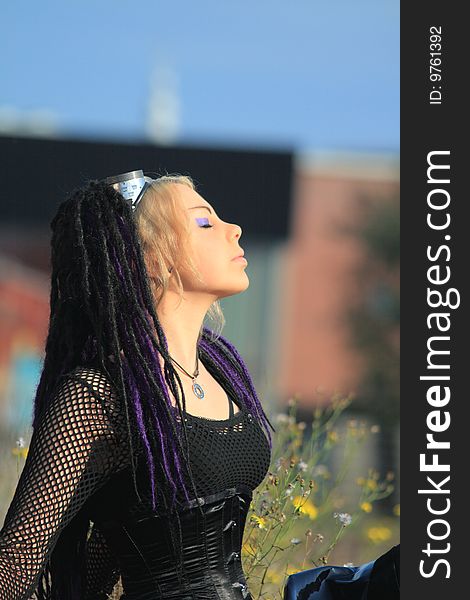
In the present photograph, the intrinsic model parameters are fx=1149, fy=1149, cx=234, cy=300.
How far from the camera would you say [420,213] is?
2.63 meters

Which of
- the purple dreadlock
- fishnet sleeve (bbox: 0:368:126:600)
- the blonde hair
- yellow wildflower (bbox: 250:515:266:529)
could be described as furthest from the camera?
yellow wildflower (bbox: 250:515:266:529)

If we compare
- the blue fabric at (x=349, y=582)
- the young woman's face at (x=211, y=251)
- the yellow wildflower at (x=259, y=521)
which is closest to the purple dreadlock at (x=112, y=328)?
the young woman's face at (x=211, y=251)

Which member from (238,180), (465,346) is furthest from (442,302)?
(238,180)

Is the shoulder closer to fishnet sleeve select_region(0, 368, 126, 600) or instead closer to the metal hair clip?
fishnet sleeve select_region(0, 368, 126, 600)

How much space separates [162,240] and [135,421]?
448mm

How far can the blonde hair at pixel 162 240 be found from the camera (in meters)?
2.62

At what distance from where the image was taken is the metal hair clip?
105 inches

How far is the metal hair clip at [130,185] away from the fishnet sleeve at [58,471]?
0.44 m

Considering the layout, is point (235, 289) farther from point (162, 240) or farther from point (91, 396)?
point (91, 396)

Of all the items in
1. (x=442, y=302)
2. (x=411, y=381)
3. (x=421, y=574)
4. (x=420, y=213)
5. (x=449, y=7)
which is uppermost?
(x=449, y=7)

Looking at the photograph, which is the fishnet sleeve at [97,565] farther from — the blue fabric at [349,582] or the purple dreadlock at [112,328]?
the blue fabric at [349,582]

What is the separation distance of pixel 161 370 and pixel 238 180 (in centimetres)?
2010

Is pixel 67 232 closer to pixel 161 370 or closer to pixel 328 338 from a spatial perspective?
pixel 161 370

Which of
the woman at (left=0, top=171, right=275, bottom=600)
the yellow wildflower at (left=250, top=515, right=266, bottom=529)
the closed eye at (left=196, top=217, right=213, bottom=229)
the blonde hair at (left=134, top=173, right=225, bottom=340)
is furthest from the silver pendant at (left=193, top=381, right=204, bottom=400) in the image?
the yellow wildflower at (left=250, top=515, right=266, bottom=529)
